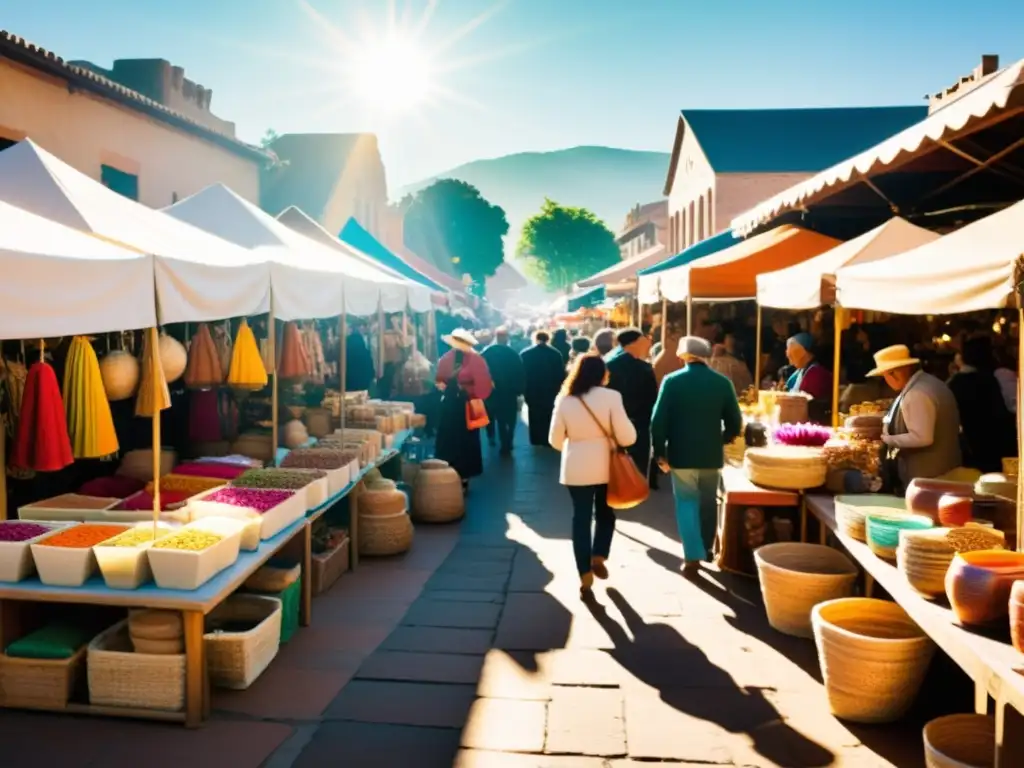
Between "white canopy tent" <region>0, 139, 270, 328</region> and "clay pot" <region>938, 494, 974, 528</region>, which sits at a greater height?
"white canopy tent" <region>0, 139, 270, 328</region>

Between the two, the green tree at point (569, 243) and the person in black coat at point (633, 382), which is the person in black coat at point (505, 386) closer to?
the person in black coat at point (633, 382)

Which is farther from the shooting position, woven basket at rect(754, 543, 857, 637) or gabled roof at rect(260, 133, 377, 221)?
gabled roof at rect(260, 133, 377, 221)

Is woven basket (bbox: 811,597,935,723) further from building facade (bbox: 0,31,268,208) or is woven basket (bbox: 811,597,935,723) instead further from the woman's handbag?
building facade (bbox: 0,31,268,208)

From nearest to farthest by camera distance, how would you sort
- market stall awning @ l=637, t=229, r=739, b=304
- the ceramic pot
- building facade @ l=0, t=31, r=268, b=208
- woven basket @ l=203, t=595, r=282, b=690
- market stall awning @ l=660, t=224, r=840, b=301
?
the ceramic pot
woven basket @ l=203, t=595, r=282, b=690
market stall awning @ l=660, t=224, r=840, b=301
market stall awning @ l=637, t=229, r=739, b=304
building facade @ l=0, t=31, r=268, b=208

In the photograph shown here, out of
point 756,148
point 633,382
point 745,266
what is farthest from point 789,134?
point 633,382

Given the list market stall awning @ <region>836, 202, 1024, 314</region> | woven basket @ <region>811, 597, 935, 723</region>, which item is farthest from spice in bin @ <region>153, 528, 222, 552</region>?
market stall awning @ <region>836, 202, 1024, 314</region>

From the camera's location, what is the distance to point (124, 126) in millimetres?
14648

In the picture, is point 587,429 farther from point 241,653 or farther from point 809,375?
point 809,375

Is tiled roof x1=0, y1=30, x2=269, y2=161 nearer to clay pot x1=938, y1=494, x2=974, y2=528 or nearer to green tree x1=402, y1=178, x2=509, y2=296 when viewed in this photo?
clay pot x1=938, y1=494, x2=974, y2=528

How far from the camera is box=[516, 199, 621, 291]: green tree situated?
237 ft

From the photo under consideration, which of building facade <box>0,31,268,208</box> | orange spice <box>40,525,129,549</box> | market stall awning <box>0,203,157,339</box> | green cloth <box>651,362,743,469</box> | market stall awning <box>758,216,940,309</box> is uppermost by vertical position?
building facade <box>0,31,268,208</box>

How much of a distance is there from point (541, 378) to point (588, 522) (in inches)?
241

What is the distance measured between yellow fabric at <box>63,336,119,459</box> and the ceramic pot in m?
4.34

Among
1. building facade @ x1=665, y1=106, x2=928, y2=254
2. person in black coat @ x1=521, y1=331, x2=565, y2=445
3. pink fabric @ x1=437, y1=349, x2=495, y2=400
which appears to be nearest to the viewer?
pink fabric @ x1=437, y1=349, x2=495, y2=400
